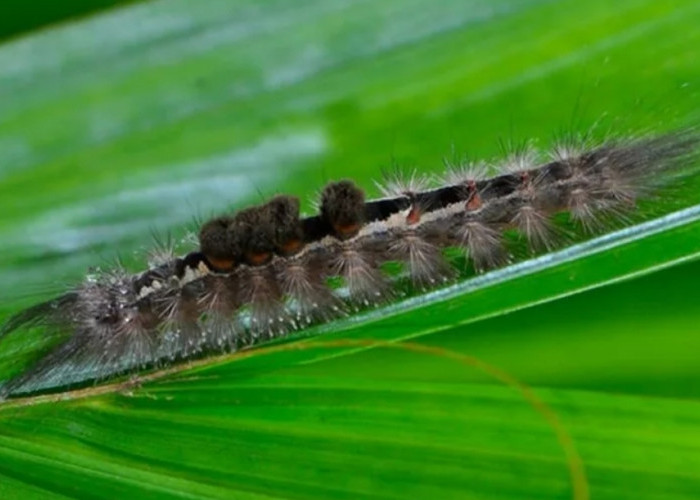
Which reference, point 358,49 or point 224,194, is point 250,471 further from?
point 358,49

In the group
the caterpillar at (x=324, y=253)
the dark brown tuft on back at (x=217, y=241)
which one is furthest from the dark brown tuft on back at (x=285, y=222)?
the dark brown tuft on back at (x=217, y=241)

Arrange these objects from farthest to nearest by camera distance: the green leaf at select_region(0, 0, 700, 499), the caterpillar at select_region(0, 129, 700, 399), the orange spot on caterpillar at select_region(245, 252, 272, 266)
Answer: the orange spot on caterpillar at select_region(245, 252, 272, 266)
the caterpillar at select_region(0, 129, 700, 399)
the green leaf at select_region(0, 0, 700, 499)

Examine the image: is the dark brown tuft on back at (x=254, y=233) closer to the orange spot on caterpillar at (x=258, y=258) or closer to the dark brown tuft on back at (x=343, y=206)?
the orange spot on caterpillar at (x=258, y=258)

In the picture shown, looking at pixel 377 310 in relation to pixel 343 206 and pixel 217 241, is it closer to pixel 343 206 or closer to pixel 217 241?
pixel 343 206

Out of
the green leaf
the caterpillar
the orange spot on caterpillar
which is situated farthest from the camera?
the orange spot on caterpillar

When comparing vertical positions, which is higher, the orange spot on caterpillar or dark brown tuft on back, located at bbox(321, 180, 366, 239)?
dark brown tuft on back, located at bbox(321, 180, 366, 239)

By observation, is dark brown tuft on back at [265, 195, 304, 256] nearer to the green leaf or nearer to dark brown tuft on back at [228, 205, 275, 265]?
dark brown tuft on back at [228, 205, 275, 265]

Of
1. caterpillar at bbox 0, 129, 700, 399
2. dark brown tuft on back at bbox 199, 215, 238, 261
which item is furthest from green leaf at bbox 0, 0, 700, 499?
dark brown tuft on back at bbox 199, 215, 238, 261
